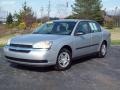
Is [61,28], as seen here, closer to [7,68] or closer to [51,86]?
[7,68]

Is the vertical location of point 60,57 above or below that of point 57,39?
→ below

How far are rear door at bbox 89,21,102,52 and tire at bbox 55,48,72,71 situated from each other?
166 cm

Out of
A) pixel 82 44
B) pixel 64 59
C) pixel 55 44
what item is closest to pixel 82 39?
pixel 82 44

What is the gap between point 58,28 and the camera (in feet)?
32.4

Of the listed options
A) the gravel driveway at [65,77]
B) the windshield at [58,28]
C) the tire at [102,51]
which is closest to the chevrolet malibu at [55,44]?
the windshield at [58,28]

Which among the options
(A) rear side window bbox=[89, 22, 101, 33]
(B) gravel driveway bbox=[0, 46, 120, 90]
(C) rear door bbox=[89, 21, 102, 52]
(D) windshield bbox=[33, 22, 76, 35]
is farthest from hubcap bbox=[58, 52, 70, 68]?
(A) rear side window bbox=[89, 22, 101, 33]

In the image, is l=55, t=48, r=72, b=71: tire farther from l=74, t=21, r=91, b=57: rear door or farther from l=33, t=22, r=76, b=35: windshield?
l=33, t=22, r=76, b=35: windshield

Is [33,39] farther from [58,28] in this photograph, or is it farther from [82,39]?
[82,39]

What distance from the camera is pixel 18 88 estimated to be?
670cm

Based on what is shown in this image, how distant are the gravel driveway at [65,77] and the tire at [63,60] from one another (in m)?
0.17

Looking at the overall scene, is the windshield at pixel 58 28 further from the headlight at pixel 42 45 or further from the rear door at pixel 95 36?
the headlight at pixel 42 45

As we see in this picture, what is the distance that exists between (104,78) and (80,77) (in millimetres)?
635

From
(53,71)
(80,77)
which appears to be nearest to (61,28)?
(53,71)

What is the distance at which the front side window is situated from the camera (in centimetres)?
993
